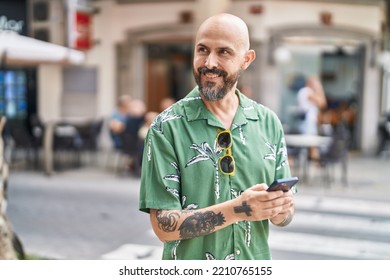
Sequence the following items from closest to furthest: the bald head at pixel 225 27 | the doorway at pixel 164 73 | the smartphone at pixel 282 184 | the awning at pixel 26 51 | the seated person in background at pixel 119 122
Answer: the smartphone at pixel 282 184 < the bald head at pixel 225 27 < the awning at pixel 26 51 < the seated person in background at pixel 119 122 < the doorway at pixel 164 73

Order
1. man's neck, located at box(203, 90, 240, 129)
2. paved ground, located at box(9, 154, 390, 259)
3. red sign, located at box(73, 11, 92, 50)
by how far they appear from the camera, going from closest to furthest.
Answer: man's neck, located at box(203, 90, 240, 129) < paved ground, located at box(9, 154, 390, 259) < red sign, located at box(73, 11, 92, 50)

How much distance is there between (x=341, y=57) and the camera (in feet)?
40.8

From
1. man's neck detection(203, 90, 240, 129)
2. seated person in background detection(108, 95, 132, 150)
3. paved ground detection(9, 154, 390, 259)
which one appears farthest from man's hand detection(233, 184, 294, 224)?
seated person in background detection(108, 95, 132, 150)

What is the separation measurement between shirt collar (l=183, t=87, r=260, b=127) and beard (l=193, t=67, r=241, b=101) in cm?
4

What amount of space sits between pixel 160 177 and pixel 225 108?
1.12ft

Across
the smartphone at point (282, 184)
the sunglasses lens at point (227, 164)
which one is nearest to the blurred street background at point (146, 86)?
the sunglasses lens at point (227, 164)

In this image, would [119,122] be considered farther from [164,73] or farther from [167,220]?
[167,220]

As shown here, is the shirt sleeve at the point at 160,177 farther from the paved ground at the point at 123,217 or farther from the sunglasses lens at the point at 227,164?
the paved ground at the point at 123,217

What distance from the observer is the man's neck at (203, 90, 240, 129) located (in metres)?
1.92

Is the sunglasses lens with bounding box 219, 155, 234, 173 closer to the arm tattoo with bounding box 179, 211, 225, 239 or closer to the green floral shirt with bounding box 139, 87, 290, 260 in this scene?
the green floral shirt with bounding box 139, 87, 290, 260

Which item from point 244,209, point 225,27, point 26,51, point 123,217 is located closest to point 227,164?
point 244,209

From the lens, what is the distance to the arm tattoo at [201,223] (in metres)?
1.83

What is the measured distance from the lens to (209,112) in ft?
6.23
